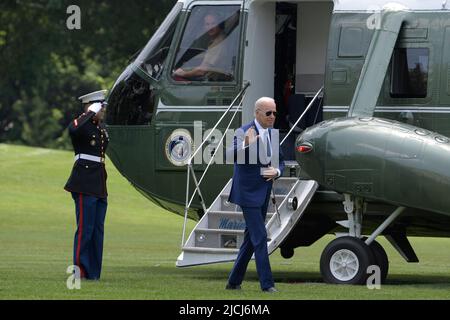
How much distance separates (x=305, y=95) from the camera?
1730cm

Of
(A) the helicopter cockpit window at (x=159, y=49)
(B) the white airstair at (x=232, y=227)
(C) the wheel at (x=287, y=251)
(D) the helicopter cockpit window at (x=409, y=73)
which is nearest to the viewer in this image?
(B) the white airstair at (x=232, y=227)

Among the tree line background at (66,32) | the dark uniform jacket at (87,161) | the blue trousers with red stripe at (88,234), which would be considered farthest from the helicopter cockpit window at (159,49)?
the tree line background at (66,32)

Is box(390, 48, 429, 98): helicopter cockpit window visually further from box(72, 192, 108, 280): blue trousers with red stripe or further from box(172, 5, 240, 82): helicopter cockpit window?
box(72, 192, 108, 280): blue trousers with red stripe

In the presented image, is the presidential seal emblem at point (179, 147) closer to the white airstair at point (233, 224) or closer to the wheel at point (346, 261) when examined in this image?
the white airstair at point (233, 224)

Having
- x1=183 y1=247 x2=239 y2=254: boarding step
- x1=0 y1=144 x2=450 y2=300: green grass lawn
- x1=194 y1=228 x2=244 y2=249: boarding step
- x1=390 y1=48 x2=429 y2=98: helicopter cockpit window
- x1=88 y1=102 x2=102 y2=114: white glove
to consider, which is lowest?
x1=0 y1=144 x2=450 y2=300: green grass lawn

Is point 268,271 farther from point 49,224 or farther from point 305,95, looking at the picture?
point 49,224

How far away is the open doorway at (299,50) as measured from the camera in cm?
1741

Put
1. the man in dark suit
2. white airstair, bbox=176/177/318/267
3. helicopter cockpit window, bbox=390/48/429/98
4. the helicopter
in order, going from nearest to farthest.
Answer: the man in dark suit
the helicopter
white airstair, bbox=176/177/318/267
helicopter cockpit window, bbox=390/48/429/98

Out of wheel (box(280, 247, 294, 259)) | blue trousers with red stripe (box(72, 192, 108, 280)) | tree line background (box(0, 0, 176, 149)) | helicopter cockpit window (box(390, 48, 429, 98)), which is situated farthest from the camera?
tree line background (box(0, 0, 176, 149))

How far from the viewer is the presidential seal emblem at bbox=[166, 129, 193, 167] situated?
16.9 m

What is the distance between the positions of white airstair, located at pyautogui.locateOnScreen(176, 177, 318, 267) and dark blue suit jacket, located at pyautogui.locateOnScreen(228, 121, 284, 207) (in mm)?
1829

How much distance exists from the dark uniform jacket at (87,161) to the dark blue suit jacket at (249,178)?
79.9 inches

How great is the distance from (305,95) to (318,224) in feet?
5.50

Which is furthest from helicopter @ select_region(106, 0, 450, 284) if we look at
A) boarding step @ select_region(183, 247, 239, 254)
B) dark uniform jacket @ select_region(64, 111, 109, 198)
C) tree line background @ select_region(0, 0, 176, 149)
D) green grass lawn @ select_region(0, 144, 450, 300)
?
tree line background @ select_region(0, 0, 176, 149)
